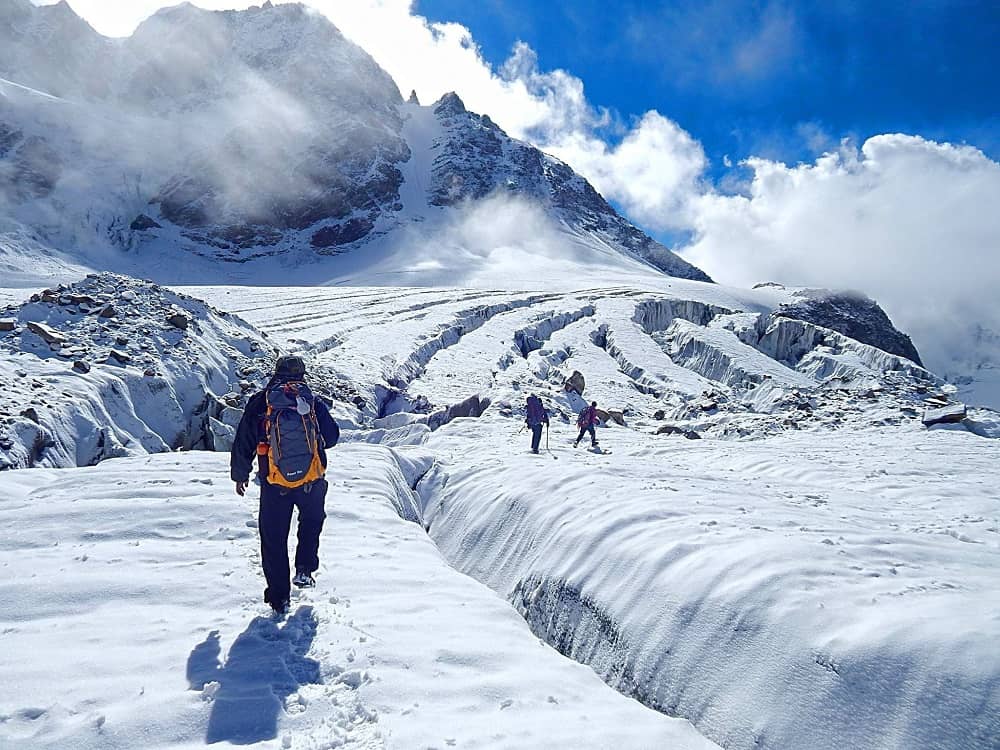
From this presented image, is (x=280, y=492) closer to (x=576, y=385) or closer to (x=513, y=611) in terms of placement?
(x=513, y=611)

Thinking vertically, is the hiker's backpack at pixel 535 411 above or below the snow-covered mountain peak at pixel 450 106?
below

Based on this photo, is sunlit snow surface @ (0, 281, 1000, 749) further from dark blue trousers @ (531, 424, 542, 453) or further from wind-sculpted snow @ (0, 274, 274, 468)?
wind-sculpted snow @ (0, 274, 274, 468)

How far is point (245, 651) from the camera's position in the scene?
3895 millimetres

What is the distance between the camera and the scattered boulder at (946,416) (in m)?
16.0

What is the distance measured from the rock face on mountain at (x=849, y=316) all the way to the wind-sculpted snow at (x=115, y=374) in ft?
207

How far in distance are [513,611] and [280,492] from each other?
2.41 meters

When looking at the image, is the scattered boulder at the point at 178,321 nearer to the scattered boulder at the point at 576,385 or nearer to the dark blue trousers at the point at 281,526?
the dark blue trousers at the point at 281,526

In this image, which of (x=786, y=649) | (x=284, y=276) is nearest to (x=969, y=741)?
(x=786, y=649)

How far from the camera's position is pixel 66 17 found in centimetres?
13962

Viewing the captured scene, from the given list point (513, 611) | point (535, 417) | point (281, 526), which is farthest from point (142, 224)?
point (513, 611)

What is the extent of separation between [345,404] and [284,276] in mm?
81392

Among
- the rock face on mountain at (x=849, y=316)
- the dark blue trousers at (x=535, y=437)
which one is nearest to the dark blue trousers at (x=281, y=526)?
the dark blue trousers at (x=535, y=437)

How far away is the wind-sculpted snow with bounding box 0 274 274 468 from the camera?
9.73m

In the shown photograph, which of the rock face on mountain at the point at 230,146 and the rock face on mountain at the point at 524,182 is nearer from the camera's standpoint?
the rock face on mountain at the point at 230,146
